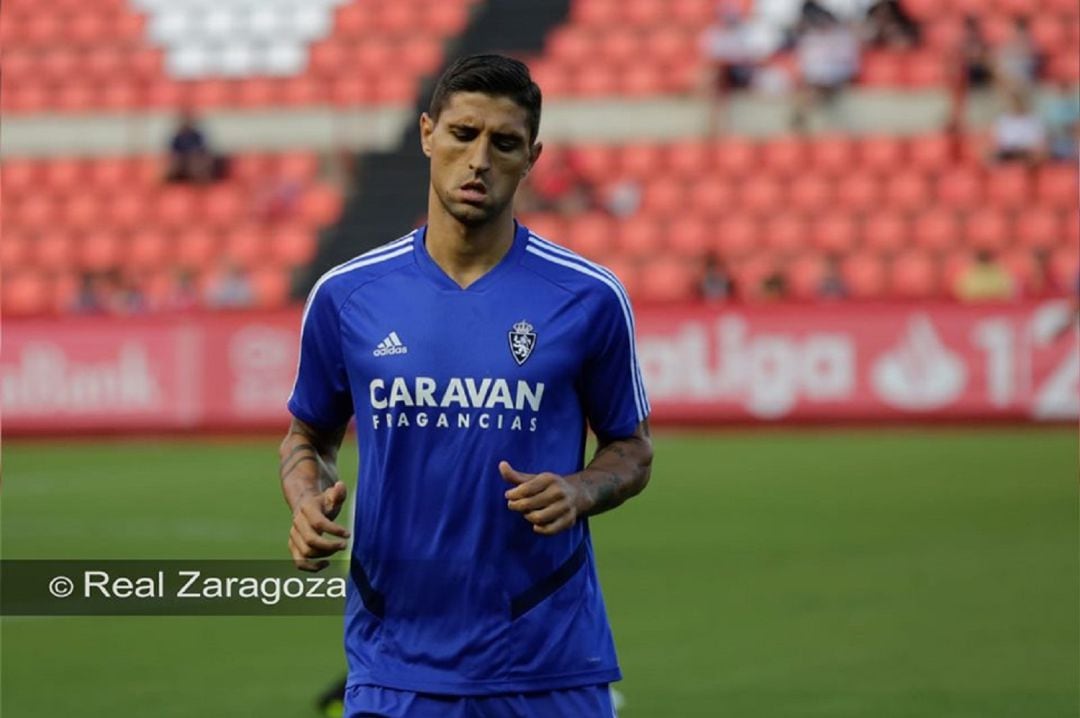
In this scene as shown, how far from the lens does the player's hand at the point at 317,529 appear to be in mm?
4375

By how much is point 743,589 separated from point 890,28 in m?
17.5

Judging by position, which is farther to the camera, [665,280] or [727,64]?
[727,64]

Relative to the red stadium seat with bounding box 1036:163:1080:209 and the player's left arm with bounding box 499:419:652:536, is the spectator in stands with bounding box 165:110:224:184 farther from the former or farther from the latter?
the player's left arm with bounding box 499:419:652:536

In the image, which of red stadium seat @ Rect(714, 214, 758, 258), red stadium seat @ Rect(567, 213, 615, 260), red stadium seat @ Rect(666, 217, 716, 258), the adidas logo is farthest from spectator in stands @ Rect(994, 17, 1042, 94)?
the adidas logo

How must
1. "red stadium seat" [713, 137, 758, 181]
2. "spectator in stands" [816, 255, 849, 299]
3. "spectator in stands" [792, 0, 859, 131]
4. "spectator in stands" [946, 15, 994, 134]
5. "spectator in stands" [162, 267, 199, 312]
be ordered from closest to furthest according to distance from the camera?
"spectator in stands" [816, 255, 849, 299], "spectator in stands" [162, 267, 199, 312], "spectator in stands" [946, 15, 994, 134], "spectator in stands" [792, 0, 859, 131], "red stadium seat" [713, 137, 758, 181]

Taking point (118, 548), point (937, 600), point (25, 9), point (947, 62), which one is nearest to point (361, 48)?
point (25, 9)

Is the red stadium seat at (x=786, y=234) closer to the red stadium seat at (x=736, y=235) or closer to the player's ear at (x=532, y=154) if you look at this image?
the red stadium seat at (x=736, y=235)

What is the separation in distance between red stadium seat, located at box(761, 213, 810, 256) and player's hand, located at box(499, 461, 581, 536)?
21977 mm

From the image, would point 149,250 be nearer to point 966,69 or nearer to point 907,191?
point 907,191

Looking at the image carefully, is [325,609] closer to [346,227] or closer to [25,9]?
[346,227]

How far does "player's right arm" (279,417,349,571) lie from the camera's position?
440 centimetres

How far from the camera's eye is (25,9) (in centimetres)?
3428

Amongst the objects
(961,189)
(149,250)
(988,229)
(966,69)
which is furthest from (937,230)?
(149,250)

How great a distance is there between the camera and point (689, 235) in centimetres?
2705
